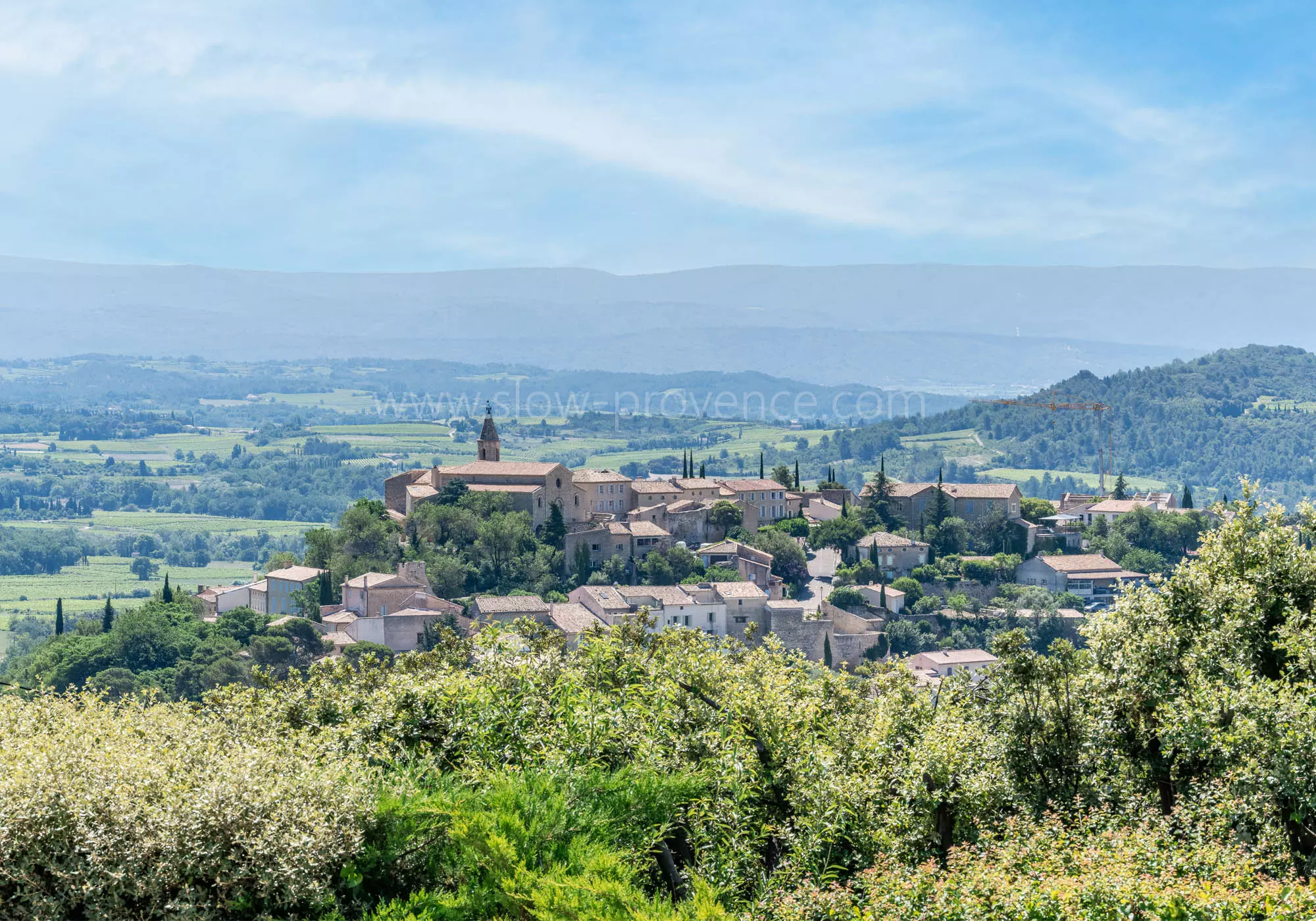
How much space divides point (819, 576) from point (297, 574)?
27084 millimetres

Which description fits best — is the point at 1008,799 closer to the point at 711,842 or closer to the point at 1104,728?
the point at 1104,728

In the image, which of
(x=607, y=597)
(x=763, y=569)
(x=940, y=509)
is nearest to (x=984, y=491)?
(x=940, y=509)

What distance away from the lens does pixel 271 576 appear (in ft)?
222

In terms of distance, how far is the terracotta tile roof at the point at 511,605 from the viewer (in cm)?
5944

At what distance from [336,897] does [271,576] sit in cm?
5835

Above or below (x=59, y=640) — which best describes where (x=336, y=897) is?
above

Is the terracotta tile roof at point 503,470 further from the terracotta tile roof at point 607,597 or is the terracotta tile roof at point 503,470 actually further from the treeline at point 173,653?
the treeline at point 173,653

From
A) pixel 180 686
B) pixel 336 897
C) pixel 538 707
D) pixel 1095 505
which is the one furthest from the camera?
pixel 1095 505

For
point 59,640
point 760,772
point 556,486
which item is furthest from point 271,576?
point 760,772

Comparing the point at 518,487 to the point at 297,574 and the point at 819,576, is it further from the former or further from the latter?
the point at 819,576

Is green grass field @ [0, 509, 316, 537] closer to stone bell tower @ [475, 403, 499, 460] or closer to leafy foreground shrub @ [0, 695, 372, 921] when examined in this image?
stone bell tower @ [475, 403, 499, 460]

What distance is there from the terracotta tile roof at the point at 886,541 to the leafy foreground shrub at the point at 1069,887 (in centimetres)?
6347

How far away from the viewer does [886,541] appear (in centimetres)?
7625

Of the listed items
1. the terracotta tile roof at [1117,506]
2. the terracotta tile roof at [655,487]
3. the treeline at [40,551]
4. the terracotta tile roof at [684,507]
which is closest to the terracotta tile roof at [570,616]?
the terracotta tile roof at [684,507]
